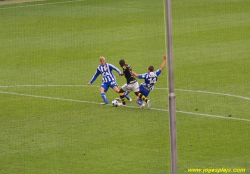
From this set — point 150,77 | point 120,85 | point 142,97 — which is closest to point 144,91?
point 142,97

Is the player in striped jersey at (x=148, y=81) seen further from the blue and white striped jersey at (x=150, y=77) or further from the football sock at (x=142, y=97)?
the football sock at (x=142, y=97)

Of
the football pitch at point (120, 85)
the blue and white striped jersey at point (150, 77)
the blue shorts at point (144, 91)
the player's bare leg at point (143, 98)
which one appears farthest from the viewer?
the blue shorts at point (144, 91)

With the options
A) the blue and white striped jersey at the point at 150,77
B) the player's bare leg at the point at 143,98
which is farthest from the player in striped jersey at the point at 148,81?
the player's bare leg at the point at 143,98

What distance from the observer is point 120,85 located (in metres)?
24.9

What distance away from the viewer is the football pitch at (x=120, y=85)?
1683 cm

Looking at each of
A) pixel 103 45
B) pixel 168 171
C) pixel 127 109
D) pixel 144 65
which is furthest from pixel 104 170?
pixel 103 45

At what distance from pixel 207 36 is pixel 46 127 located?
1565 cm

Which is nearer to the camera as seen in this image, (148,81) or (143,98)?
(143,98)

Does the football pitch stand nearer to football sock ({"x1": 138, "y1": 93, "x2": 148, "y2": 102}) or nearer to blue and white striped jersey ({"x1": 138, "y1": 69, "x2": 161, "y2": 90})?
football sock ({"x1": 138, "y1": 93, "x2": 148, "y2": 102})

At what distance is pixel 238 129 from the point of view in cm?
1875

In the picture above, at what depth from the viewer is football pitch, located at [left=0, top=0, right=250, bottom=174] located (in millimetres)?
16828

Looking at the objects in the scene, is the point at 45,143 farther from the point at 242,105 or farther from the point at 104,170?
the point at 242,105

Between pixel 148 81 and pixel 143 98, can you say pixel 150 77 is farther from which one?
pixel 143 98

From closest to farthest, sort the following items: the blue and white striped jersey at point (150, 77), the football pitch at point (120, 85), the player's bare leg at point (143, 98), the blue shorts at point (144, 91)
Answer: the football pitch at point (120, 85) → the player's bare leg at point (143, 98) → the blue and white striped jersey at point (150, 77) → the blue shorts at point (144, 91)
